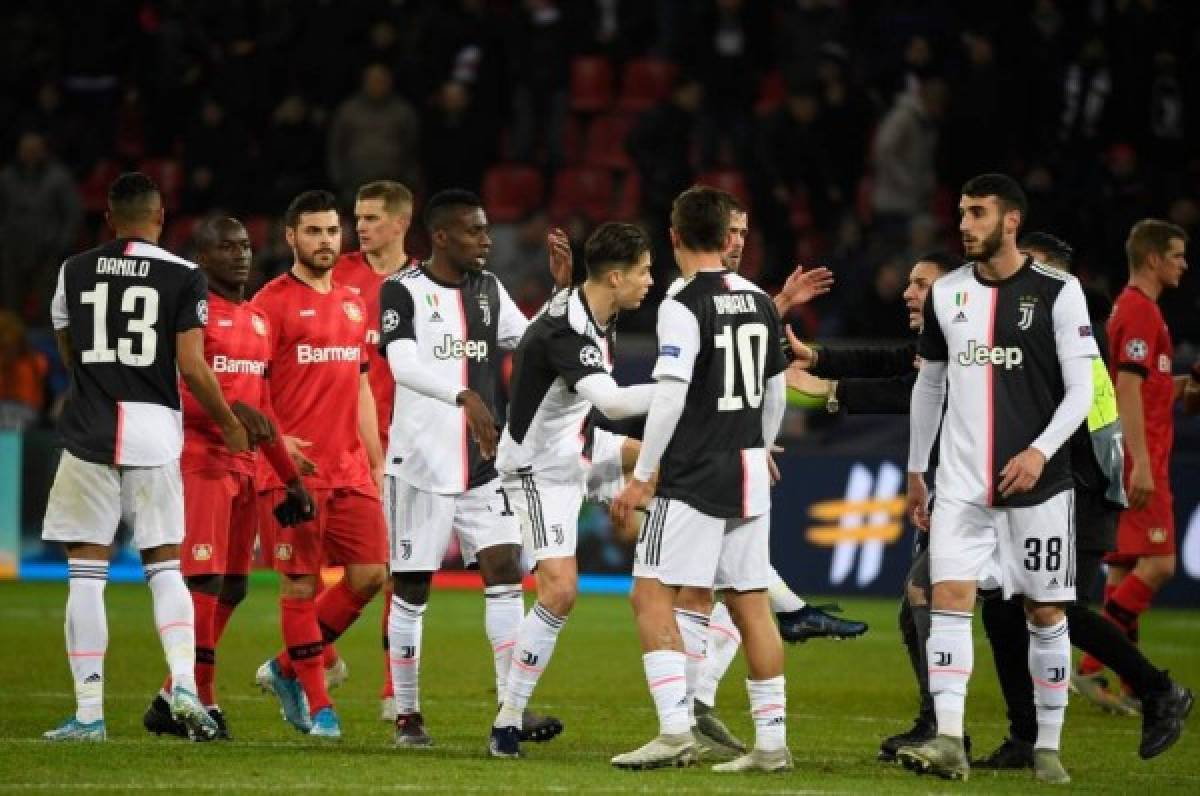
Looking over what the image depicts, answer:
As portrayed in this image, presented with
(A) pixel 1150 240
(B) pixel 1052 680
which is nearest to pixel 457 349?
(B) pixel 1052 680

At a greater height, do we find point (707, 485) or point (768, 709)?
point (707, 485)

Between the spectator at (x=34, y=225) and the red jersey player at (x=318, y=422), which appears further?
the spectator at (x=34, y=225)

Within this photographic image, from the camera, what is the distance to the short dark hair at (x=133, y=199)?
9.68 metres

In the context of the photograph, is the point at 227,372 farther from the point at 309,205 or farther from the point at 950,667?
the point at 950,667

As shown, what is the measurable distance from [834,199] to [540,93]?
11.0 feet

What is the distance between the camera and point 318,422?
35.4ft

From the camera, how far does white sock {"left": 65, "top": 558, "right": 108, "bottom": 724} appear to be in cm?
952

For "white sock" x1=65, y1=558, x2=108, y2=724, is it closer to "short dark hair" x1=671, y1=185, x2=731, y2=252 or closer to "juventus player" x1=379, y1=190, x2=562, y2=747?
"juventus player" x1=379, y1=190, x2=562, y2=747

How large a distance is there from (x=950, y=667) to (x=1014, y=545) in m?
0.56

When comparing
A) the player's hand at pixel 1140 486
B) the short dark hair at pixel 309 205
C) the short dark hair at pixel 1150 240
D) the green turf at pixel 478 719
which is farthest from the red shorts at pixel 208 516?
the short dark hair at pixel 1150 240

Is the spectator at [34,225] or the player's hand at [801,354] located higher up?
the spectator at [34,225]

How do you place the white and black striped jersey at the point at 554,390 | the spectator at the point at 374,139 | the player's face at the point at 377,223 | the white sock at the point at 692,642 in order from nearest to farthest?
the white sock at the point at 692,642 → the white and black striped jersey at the point at 554,390 → the player's face at the point at 377,223 → the spectator at the point at 374,139

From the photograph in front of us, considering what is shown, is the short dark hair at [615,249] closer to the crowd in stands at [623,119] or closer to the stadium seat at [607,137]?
the crowd in stands at [623,119]

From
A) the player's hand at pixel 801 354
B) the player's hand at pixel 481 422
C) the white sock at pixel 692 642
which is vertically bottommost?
the white sock at pixel 692 642
